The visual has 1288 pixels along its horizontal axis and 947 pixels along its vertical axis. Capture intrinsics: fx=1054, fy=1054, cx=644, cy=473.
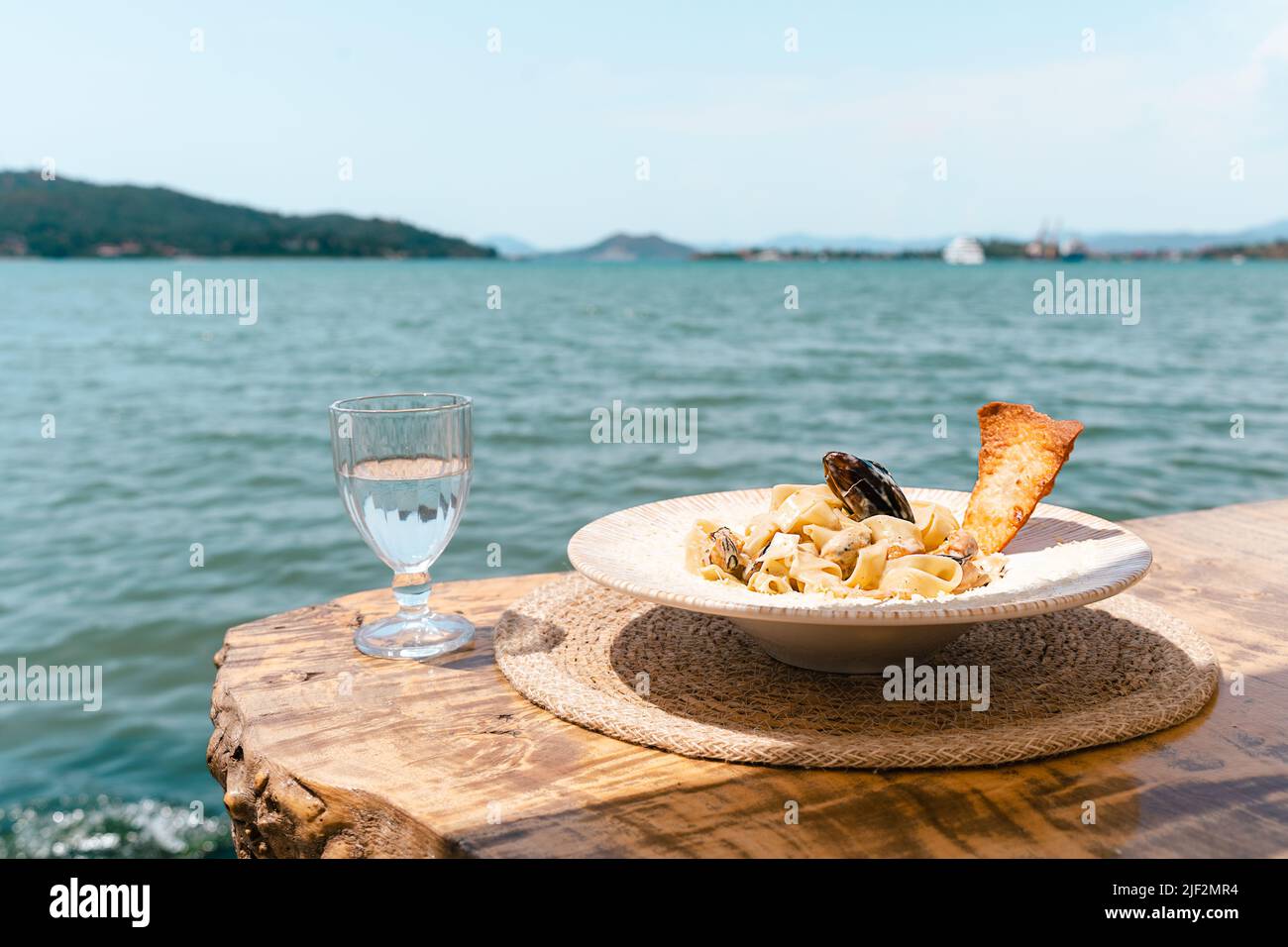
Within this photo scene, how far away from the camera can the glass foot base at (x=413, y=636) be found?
1.50m

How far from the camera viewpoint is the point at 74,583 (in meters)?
5.87

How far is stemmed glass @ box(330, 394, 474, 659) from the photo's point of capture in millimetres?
1377

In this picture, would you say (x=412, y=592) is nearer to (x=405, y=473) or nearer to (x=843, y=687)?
(x=405, y=473)

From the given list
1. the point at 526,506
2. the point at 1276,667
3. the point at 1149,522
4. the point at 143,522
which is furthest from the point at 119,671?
the point at 1276,667

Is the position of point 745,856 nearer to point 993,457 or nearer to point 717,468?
point 993,457

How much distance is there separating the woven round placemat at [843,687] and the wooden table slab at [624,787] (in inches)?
0.9

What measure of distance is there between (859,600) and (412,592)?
68 centimetres

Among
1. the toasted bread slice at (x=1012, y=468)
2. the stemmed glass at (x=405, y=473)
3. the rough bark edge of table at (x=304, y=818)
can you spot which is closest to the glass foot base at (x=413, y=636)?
the stemmed glass at (x=405, y=473)

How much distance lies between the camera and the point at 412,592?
1.55 m

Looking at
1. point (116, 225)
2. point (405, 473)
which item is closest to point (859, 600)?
point (405, 473)

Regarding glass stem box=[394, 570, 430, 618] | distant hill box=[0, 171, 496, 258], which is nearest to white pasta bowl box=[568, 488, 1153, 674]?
glass stem box=[394, 570, 430, 618]

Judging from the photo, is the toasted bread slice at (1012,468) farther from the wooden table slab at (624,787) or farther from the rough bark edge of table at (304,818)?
the rough bark edge of table at (304,818)
